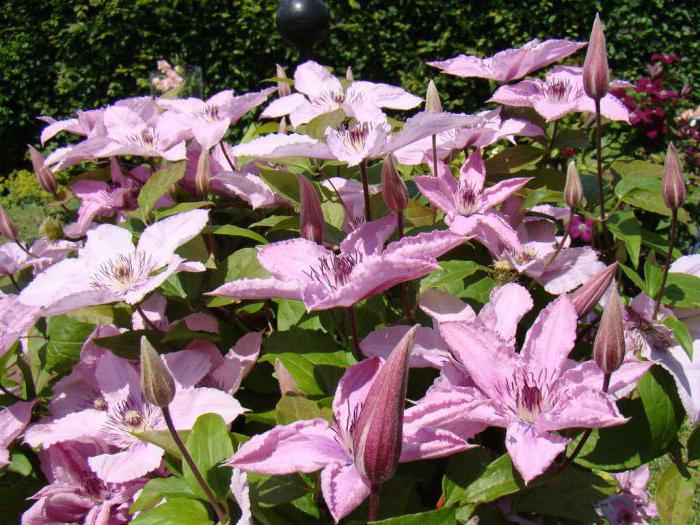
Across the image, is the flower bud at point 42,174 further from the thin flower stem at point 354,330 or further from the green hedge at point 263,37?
the green hedge at point 263,37

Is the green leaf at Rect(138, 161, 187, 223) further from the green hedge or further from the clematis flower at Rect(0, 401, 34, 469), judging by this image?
the green hedge

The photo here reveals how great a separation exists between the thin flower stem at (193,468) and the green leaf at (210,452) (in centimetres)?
1

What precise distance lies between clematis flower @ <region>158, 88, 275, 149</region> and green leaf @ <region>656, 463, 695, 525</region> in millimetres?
728

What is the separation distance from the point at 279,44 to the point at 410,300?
16.6 ft

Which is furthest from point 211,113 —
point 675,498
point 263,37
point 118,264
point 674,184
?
point 263,37

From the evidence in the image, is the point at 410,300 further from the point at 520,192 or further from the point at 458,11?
the point at 458,11

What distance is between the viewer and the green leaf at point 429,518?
0.50 meters

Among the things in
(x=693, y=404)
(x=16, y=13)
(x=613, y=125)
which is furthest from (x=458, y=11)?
(x=693, y=404)

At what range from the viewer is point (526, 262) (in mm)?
792

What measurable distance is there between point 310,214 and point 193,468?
0.28 meters

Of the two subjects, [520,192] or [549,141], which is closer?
[520,192]

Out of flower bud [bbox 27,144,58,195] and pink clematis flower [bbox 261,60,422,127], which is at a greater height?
pink clematis flower [bbox 261,60,422,127]

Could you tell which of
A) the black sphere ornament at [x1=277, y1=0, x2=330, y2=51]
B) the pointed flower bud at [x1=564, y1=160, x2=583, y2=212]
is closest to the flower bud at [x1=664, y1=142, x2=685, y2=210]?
the pointed flower bud at [x1=564, y1=160, x2=583, y2=212]

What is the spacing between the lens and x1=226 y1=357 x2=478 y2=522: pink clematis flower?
51 cm
